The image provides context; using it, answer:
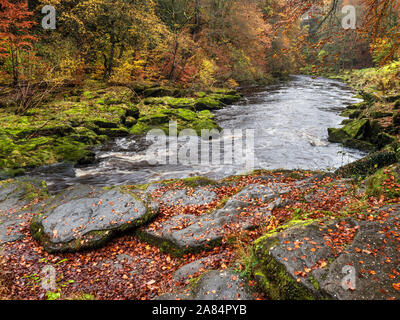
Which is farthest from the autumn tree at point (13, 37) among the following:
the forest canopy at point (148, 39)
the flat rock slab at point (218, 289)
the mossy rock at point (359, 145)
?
the mossy rock at point (359, 145)

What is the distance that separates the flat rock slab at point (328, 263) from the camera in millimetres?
2730

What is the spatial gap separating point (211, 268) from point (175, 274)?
644 mm

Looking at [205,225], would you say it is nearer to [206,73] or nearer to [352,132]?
[352,132]

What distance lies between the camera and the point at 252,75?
119 ft

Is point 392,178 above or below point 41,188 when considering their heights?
above

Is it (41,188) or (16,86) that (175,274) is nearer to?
(41,188)

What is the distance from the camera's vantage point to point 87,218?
5535 mm

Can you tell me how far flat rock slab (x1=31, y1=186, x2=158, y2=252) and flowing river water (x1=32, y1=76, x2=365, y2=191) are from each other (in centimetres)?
336

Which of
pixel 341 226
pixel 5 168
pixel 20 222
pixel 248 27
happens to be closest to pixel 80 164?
pixel 5 168

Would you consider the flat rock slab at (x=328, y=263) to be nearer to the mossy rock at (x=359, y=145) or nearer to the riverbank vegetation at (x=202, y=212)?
the riverbank vegetation at (x=202, y=212)

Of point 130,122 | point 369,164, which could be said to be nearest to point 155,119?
point 130,122

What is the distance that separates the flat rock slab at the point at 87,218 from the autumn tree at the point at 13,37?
41.6ft

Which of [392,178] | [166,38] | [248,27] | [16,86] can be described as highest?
[248,27]

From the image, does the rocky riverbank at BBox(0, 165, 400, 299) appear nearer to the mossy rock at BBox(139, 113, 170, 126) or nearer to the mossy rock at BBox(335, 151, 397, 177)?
the mossy rock at BBox(335, 151, 397, 177)
